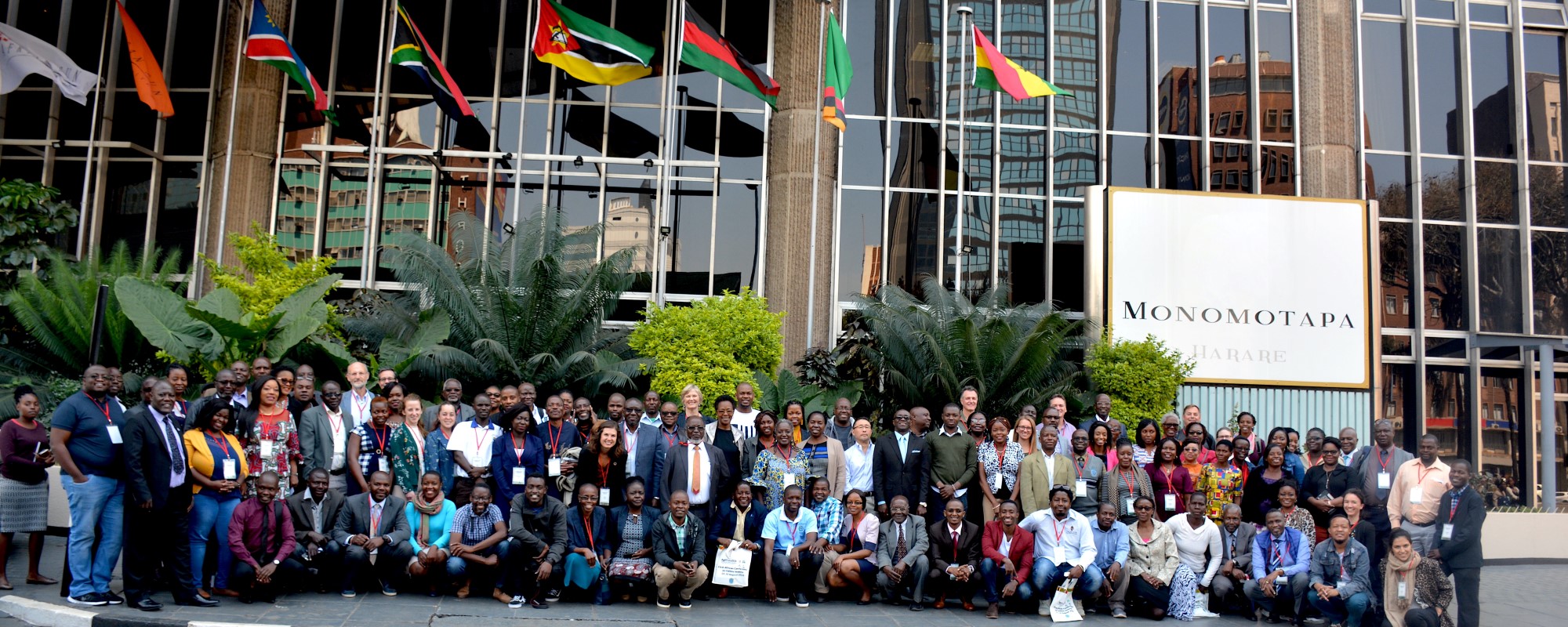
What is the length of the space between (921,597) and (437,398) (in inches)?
291

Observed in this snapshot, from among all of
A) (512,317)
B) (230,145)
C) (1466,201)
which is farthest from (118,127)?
(1466,201)

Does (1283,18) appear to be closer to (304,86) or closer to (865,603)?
(865,603)

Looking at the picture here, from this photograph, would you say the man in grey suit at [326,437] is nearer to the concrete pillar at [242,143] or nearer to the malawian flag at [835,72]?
the malawian flag at [835,72]

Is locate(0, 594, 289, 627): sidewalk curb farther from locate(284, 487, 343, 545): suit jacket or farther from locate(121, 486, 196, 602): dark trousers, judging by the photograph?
locate(284, 487, 343, 545): suit jacket

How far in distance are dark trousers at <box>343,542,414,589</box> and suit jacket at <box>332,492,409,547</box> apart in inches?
2.6

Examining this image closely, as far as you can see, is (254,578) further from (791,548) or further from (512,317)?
(512,317)

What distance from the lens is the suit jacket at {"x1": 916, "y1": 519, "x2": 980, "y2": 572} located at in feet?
32.7

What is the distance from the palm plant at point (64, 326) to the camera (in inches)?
559

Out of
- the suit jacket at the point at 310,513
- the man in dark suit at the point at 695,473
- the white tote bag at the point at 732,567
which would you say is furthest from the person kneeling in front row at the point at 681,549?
the suit jacket at the point at 310,513

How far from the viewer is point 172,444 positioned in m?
8.30

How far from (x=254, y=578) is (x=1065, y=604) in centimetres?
639

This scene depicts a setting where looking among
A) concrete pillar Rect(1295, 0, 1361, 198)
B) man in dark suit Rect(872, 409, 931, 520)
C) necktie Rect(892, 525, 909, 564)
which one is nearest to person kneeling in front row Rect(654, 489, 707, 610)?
necktie Rect(892, 525, 909, 564)

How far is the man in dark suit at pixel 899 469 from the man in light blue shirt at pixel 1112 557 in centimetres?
157

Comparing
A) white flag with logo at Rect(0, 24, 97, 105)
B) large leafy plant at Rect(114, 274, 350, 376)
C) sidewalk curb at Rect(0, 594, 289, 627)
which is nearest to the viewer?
sidewalk curb at Rect(0, 594, 289, 627)
